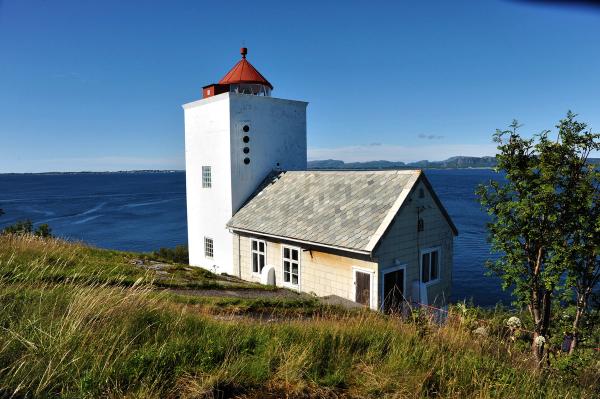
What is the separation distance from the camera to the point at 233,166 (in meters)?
20.9

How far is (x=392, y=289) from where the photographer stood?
1479cm

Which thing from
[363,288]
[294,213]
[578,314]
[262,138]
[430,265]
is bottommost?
[363,288]

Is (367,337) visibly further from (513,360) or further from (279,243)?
(279,243)

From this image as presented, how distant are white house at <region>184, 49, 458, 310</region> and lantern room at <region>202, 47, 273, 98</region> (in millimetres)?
56

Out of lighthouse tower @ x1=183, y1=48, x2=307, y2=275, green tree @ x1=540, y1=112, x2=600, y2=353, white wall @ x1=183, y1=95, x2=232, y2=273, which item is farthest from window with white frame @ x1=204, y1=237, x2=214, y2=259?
green tree @ x1=540, y1=112, x2=600, y2=353

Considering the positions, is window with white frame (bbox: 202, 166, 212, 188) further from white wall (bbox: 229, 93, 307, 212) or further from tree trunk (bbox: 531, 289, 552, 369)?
tree trunk (bbox: 531, 289, 552, 369)

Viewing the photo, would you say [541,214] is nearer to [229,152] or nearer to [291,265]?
[291,265]

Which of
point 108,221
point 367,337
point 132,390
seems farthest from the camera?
point 108,221

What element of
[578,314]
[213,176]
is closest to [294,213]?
[213,176]

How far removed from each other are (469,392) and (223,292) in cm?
972

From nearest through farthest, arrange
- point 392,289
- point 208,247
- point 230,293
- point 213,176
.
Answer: point 230,293 < point 392,289 < point 213,176 < point 208,247

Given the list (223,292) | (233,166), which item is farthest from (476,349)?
(233,166)

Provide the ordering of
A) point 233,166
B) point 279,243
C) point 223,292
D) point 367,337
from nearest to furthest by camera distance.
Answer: point 367,337
point 223,292
point 279,243
point 233,166

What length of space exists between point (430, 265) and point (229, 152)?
11161 millimetres
